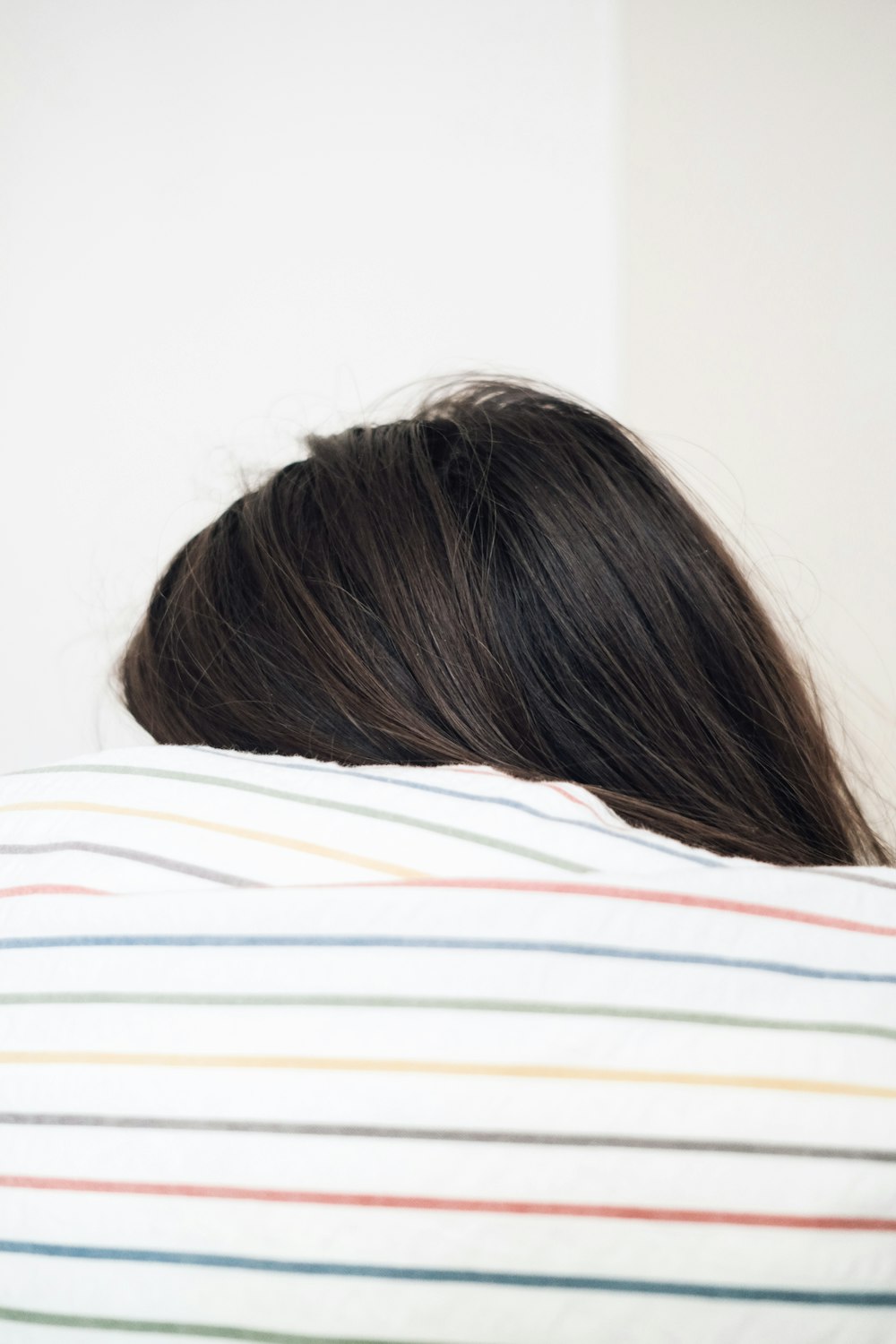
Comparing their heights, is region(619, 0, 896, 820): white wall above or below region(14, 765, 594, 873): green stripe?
above

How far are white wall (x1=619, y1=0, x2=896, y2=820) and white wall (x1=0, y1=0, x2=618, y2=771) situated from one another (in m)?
0.06

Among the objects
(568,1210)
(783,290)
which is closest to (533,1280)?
Answer: (568,1210)

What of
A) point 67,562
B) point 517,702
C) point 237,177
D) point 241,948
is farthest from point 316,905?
point 237,177

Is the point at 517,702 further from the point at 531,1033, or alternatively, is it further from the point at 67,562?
the point at 67,562

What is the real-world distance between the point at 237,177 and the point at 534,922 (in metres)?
0.89

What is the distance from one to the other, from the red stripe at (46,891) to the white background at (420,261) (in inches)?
25.6

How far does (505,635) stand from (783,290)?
26.0 inches

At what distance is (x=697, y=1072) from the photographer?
0.93 feet

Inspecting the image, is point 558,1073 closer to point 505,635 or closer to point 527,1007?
point 527,1007

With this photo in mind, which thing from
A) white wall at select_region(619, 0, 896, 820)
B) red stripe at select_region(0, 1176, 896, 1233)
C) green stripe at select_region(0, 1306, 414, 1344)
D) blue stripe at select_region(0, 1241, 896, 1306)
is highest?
white wall at select_region(619, 0, 896, 820)

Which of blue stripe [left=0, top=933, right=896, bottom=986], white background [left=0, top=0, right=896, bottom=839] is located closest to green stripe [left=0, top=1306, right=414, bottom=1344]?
blue stripe [left=0, top=933, right=896, bottom=986]

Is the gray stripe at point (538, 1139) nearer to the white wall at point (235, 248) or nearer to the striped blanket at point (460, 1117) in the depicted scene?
the striped blanket at point (460, 1117)

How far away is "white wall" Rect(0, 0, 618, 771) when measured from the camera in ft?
3.10

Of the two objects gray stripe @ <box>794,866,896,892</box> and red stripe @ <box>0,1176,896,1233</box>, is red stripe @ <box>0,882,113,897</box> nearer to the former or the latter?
red stripe @ <box>0,1176,896,1233</box>
